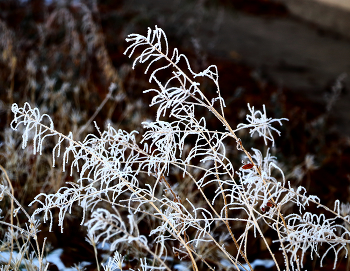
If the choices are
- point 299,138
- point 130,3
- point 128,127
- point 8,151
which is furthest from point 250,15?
point 8,151

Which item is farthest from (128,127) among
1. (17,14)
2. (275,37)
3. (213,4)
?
(213,4)

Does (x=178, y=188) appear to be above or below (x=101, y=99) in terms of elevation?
above

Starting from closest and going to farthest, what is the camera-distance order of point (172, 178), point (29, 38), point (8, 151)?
point (8, 151), point (172, 178), point (29, 38)

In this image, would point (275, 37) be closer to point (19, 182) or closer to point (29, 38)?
point (29, 38)

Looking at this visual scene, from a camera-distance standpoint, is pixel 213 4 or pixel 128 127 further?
pixel 213 4

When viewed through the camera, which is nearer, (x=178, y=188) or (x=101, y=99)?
(x=178, y=188)

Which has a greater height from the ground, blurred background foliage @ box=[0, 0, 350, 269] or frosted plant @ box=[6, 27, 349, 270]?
frosted plant @ box=[6, 27, 349, 270]

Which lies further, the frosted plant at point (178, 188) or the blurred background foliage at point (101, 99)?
the blurred background foliage at point (101, 99)

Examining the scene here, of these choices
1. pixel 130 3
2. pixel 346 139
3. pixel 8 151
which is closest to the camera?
pixel 8 151

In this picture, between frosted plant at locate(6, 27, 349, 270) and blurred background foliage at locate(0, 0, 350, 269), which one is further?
blurred background foliage at locate(0, 0, 350, 269)

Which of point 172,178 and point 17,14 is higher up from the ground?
point 172,178

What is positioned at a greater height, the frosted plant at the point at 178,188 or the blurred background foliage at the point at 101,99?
the frosted plant at the point at 178,188
